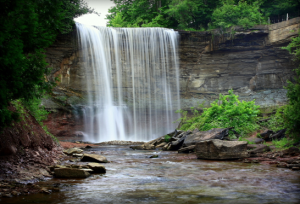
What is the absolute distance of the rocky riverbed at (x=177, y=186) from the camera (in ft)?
16.5

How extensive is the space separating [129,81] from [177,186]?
23.8 m

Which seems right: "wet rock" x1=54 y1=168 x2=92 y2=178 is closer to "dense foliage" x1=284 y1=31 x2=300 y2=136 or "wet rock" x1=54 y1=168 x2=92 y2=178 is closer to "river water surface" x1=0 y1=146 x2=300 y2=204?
"river water surface" x1=0 y1=146 x2=300 y2=204

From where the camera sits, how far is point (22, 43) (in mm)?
5363

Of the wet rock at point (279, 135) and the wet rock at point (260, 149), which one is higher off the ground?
the wet rock at point (279, 135)

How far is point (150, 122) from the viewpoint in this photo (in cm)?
2972

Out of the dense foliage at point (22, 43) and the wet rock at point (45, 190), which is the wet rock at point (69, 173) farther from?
the dense foliage at point (22, 43)

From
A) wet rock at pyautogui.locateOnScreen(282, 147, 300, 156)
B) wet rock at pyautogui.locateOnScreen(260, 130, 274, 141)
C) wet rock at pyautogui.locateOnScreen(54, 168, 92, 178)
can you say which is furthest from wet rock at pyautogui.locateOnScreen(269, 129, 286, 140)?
wet rock at pyautogui.locateOnScreen(54, 168, 92, 178)

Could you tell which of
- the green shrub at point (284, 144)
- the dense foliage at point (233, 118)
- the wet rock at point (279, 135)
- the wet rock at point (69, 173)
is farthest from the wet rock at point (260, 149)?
the wet rock at point (69, 173)

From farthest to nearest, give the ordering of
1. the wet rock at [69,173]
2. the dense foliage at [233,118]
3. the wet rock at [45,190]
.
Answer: the dense foliage at [233,118] → the wet rock at [69,173] → the wet rock at [45,190]

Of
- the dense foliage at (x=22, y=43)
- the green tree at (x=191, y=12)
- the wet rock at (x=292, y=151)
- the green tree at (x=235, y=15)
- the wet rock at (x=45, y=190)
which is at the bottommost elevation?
the wet rock at (x=292, y=151)

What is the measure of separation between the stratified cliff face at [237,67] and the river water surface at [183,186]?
22031 mm

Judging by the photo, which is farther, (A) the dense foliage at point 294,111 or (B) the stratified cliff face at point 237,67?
(B) the stratified cliff face at point 237,67

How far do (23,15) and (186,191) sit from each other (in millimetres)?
4908

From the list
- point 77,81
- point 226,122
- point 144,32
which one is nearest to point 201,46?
point 144,32
